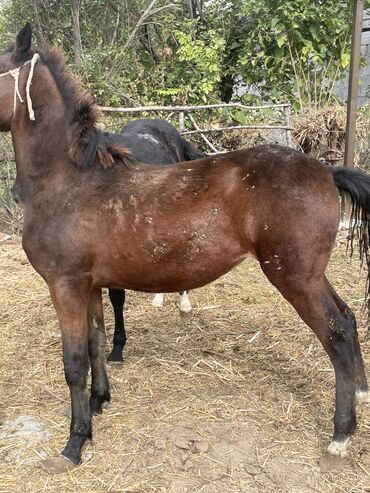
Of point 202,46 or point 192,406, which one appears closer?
point 192,406

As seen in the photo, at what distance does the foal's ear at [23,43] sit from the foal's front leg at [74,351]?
1.24 meters

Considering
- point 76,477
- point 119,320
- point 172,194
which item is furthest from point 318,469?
point 119,320

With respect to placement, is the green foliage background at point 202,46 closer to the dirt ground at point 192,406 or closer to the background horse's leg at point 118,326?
the dirt ground at point 192,406

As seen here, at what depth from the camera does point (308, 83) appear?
A: 8672 millimetres

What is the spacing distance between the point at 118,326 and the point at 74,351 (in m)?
1.19

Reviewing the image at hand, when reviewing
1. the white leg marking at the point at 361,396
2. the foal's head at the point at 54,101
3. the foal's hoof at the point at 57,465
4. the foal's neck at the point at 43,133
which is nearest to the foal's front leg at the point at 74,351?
the foal's hoof at the point at 57,465

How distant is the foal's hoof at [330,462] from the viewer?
252cm

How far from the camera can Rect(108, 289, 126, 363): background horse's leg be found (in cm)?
375

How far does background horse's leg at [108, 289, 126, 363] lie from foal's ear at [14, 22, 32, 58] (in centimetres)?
176

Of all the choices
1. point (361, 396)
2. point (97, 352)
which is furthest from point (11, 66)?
point (361, 396)

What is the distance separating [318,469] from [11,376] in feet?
7.27

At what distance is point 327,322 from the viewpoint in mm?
2459

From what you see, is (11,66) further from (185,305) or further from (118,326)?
(185,305)

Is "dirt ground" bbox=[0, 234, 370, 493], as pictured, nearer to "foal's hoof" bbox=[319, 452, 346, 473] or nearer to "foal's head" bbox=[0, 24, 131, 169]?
"foal's hoof" bbox=[319, 452, 346, 473]
